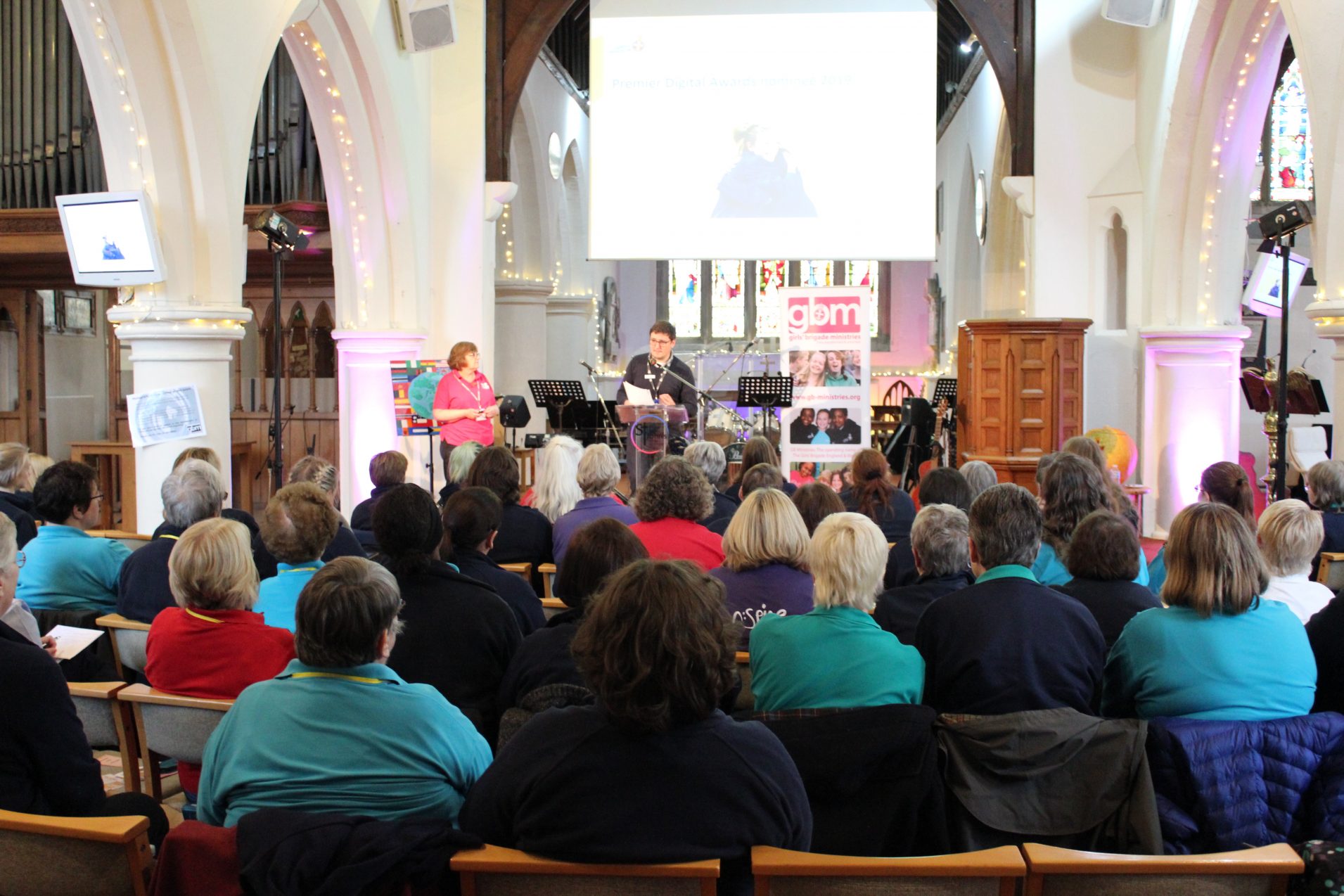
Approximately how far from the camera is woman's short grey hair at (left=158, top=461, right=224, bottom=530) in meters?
3.91

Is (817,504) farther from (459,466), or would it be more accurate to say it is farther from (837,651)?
(459,466)

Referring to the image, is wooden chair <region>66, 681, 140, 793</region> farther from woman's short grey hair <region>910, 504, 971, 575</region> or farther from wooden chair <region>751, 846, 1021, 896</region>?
woman's short grey hair <region>910, 504, 971, 575</region>

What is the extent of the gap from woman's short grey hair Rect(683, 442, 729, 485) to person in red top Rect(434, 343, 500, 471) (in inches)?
103

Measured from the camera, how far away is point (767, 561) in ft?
10.7

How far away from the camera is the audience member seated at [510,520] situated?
4469 mm

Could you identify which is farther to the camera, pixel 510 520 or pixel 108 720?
pixel 510 520

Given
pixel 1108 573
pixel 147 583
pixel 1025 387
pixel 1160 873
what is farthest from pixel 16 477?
pixel 1025 387

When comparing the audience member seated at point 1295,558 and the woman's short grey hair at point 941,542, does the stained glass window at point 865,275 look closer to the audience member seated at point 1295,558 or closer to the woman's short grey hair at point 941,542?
the audience member seated at point 1295,558

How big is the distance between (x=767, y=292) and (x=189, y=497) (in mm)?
16489

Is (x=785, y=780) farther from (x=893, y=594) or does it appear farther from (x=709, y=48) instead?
(x=709, y=48)

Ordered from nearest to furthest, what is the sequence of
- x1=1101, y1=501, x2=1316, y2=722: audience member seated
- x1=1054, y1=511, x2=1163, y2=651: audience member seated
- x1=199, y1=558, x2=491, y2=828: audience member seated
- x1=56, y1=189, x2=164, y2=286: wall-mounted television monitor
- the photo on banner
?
x1=199, y1=558, x2=491, y2=828: audience member seated < x1=1101, y1=501, x2=1316, y2=722: audience member seated < x1=1054, y1=511, x2=1163, y2=651: audience member seated < x1=56, y1=189, x2=164, y2=286: wall-mounted television monitor < the photo on banner

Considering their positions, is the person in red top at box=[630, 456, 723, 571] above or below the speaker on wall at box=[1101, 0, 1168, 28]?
below

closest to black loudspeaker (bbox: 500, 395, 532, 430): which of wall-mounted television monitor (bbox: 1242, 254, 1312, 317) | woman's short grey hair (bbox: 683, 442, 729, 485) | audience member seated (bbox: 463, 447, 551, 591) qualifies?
woman's short grey hair (bbox: 683, 442, 729, 485)

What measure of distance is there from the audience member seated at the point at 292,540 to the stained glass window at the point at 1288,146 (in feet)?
42.9
